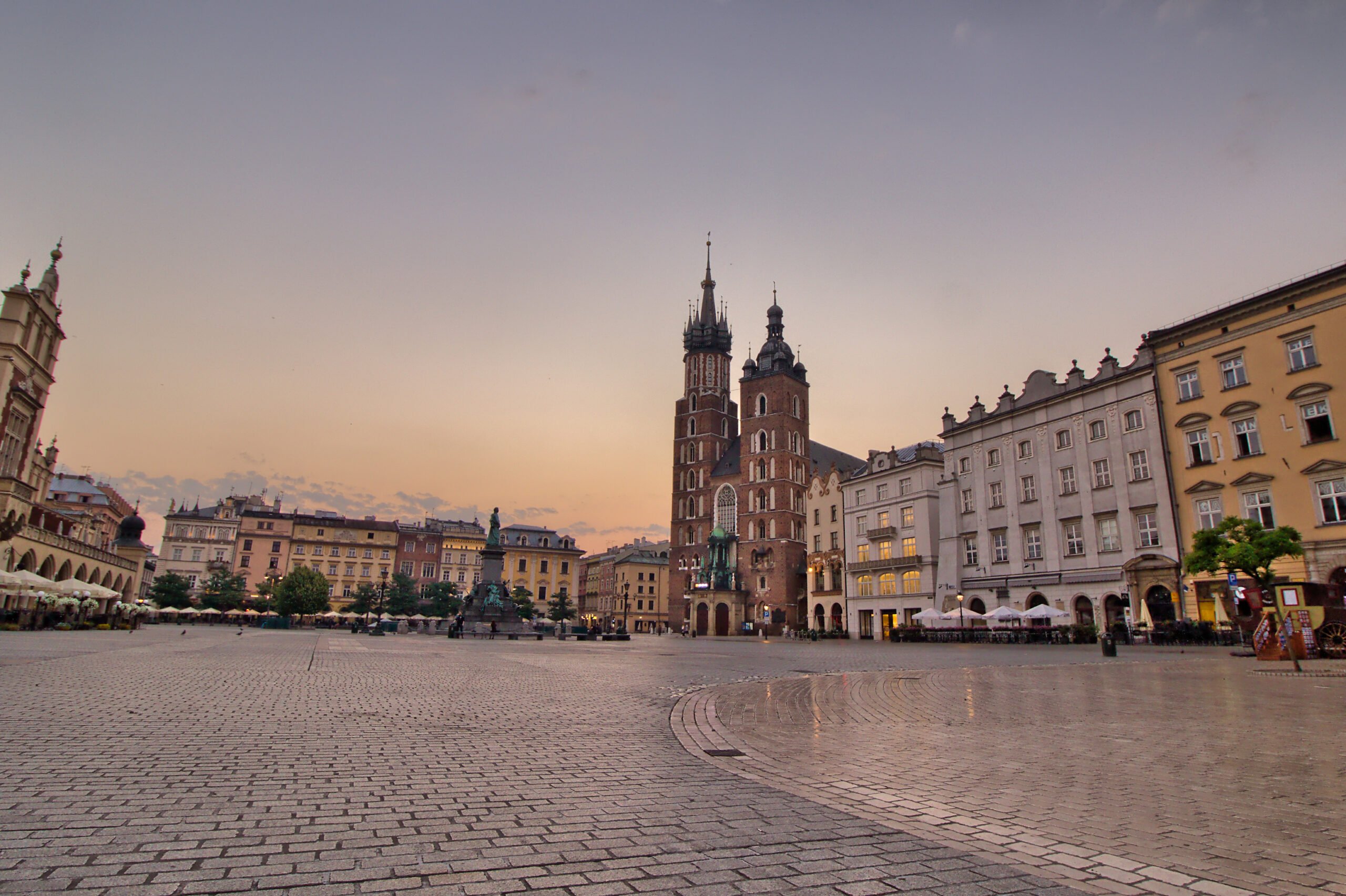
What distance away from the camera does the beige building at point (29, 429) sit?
132 ft

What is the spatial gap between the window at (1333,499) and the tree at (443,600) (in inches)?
2935

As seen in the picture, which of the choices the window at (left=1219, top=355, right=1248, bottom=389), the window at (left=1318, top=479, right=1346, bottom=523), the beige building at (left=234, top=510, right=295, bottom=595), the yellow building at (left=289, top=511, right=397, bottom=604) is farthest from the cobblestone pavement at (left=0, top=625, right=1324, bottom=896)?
the beige building at (left=234, top=510, right=295, bottom=595)

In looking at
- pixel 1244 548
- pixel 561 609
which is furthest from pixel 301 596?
pixel 1244 548

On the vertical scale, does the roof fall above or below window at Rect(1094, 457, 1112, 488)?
above

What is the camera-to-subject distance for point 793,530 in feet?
259

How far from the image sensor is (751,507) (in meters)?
81.6

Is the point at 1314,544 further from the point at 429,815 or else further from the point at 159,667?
the point at 159,667

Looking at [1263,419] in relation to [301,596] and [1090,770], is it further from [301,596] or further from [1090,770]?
[301,596]

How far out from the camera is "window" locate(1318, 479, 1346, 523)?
29.8 m

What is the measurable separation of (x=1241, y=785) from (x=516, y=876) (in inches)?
229

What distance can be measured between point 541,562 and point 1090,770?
10771 cm

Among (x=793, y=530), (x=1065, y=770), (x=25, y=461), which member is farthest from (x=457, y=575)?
(x=1065, y=770)

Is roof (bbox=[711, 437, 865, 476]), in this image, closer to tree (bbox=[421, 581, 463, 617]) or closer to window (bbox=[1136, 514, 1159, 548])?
tree (bbox=[421, 581, 463, 617])

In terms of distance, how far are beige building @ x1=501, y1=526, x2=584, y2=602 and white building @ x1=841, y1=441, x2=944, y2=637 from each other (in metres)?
57.4
